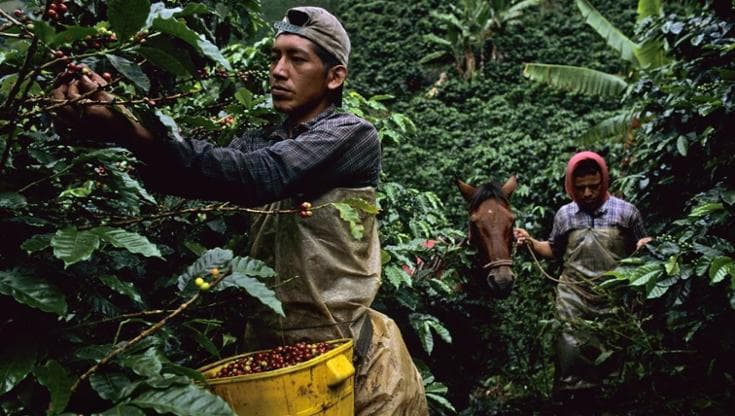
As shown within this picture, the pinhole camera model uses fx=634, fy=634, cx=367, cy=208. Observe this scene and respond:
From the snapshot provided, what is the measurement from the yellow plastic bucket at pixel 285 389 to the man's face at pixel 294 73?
85 cm

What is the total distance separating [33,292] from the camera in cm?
117

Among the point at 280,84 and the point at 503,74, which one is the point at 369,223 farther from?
the point at 503,74

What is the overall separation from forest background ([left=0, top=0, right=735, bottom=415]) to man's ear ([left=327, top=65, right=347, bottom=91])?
277 mm

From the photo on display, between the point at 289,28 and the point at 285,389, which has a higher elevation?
the point at 289,28

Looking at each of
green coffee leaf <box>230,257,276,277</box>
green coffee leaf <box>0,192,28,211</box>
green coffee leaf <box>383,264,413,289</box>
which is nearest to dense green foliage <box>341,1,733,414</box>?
green coffee leaf <box>383,264,413,289</box>

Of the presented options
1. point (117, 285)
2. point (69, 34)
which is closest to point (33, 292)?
point (117, 285)

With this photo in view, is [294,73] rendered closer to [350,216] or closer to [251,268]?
[350,216]

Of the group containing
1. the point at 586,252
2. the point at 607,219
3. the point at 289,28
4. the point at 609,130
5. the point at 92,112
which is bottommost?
the point at 586,252

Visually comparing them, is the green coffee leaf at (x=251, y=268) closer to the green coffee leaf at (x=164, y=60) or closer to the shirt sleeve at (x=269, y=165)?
the shirt sleeve at (x=269, y=165)

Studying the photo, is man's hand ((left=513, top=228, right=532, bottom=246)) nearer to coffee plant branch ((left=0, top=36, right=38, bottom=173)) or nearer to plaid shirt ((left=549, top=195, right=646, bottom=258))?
plaid shirt ((left=549, top=195, right=646, bottom=258))

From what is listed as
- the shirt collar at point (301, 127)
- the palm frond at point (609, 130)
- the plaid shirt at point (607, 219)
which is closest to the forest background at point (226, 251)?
the shirt collar at point (301, 127)

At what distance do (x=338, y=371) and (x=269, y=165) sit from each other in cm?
56

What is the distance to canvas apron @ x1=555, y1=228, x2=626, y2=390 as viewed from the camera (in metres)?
4.68

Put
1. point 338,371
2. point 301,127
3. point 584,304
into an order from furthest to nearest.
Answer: point 584,304, point 301,127, point 338,371
